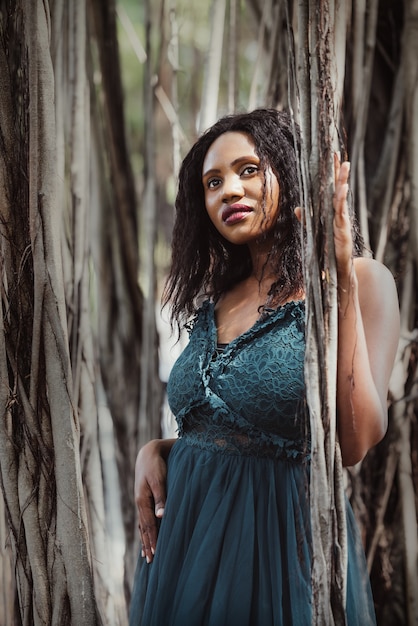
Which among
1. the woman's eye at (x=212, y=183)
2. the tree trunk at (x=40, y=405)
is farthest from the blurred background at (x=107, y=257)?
the woman's eye at (x=212, y=183)

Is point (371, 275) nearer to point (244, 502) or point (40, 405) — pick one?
point (244, 502)

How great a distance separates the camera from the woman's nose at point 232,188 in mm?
1064

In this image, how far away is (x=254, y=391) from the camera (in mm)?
953

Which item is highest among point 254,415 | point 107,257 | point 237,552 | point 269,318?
point 107,257

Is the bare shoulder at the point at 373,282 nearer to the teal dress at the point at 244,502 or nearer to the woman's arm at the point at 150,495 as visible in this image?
the teal dress at the point at 244,502

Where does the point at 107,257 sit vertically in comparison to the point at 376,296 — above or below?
above

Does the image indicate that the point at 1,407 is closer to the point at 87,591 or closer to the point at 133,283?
the point at 87,591

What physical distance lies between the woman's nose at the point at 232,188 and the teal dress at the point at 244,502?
19 cm

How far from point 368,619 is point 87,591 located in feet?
1.21

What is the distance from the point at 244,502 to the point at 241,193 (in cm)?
43

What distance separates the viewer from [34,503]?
0.91 meters

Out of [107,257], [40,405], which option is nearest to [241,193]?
[40,405]

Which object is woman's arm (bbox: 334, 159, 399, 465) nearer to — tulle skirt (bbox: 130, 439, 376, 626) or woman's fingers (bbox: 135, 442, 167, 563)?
tulle skirt (bbox: 130, 439, 376, 626)

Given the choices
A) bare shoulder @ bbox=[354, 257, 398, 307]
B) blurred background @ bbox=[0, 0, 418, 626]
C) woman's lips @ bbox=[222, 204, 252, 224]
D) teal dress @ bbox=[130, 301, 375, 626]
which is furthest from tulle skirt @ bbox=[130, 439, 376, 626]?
woman's lips @ bbox=[222, 204, 252, 224]
